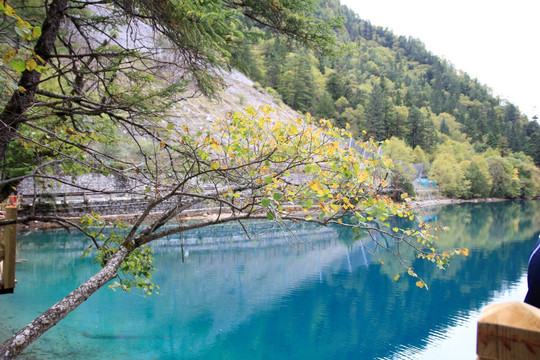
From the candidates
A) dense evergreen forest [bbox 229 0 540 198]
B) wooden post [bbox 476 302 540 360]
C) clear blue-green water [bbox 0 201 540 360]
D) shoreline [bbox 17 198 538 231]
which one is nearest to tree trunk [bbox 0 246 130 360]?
clear blue-green water [bbox 0 201 540 360]

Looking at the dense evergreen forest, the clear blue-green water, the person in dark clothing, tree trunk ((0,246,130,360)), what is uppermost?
the dense evergreen forest

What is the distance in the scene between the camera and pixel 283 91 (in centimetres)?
5084

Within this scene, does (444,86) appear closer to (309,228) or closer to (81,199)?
(309,228)

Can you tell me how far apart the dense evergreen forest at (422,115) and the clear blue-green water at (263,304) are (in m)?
5.52

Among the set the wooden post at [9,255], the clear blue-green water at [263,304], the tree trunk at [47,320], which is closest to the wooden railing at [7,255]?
the wooden post at [9,255]

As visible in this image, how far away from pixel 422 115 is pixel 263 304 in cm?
5383

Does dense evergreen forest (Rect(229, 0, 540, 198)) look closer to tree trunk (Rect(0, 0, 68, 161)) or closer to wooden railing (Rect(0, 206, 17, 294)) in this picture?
tree trunk (Rect(0, 0, 68, 161))

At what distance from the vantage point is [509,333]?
0.62 metres

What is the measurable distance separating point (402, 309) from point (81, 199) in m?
16.4

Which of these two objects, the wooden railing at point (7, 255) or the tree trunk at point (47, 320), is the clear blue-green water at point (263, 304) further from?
the tree trunk at point (47, 320)

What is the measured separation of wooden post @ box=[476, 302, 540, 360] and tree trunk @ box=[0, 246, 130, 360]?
233 cm

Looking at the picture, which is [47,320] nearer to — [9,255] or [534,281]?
[534,281]

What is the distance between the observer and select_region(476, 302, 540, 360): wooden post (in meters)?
0.60

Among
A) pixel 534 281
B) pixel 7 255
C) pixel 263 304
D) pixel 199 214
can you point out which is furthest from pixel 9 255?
pixel 199 214
